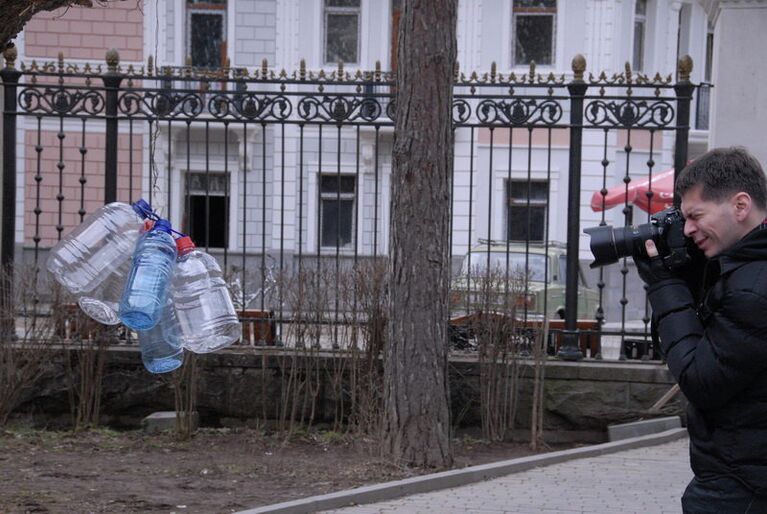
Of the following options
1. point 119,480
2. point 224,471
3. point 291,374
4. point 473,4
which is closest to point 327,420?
point 291,374

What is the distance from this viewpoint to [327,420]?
911 cm

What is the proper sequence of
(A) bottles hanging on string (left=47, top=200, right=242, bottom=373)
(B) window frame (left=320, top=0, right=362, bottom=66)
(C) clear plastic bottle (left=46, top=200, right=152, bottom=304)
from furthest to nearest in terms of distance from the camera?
(B) window frame (left=320, top=0, right=362, bottom=66) < (C) clear plastic bottle (left=46, top=200, right=152, bottom=304) < (A) bottles hanging on string (left=47, top=200, right=242, bottom=373)

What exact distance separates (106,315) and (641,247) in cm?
441

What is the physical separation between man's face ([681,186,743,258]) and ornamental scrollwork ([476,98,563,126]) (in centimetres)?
597

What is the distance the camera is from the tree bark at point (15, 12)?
16.9 ft

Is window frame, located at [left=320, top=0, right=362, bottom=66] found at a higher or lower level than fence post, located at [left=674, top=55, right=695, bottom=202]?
higher

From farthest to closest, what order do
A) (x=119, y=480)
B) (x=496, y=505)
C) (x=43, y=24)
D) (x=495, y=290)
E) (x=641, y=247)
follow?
(x=43, y=24)
(x=495, y=290)
(x=119, y=480)
(x=496, y=505)
(x=641, y=247)

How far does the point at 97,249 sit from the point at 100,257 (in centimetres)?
6

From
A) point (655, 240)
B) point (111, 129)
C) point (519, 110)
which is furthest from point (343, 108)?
point (655, 240)

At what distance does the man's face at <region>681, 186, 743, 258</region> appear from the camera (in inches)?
126

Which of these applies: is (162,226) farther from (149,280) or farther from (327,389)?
(327,389)

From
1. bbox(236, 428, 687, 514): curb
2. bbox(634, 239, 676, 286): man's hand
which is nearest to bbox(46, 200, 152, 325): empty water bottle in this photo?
bbox(236, 428, 687, 514): curb

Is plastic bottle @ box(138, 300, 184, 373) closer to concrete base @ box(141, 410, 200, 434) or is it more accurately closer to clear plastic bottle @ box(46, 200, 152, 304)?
clear plastic bottle @ box(46, 200, 152, 304)

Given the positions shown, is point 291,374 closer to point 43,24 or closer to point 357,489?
point 357,489
